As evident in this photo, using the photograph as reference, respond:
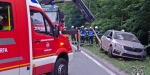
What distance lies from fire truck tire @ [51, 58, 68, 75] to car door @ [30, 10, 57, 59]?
0.54 meters

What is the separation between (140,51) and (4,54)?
31.6ft

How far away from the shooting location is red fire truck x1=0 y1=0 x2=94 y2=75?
5.53 m

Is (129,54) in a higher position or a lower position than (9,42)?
lower

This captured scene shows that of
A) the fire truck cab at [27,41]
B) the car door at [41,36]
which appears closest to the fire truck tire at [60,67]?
the fire truck cab at [27,41]

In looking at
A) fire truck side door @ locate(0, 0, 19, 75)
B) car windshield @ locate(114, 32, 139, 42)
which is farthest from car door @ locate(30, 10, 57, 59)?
car windshield @ locate(114, 32, 139, 42)

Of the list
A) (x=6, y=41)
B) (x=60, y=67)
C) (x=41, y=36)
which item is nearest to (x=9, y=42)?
(x=6, y=41)

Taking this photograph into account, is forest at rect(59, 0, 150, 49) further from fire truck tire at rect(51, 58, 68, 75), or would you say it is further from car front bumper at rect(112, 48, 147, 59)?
fire truck tire at rect(51, 58, 68, 75)

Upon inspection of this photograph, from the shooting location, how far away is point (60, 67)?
7.74 m

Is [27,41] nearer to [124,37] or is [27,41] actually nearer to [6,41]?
[6,41]

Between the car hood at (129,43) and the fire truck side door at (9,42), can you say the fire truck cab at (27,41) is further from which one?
the car hood at (129,43)

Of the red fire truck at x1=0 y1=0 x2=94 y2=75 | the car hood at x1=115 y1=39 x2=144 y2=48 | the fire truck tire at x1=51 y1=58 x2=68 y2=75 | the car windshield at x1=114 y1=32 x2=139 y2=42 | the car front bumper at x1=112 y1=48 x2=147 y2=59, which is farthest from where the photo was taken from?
the car windshield at x1=114 y1=32 x2=139 y2=42

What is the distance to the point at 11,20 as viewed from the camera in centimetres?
572

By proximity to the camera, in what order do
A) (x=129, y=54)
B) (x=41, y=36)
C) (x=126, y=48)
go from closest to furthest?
(x=41, y=36) < (x=129, y=54) < (x=126, y=48)

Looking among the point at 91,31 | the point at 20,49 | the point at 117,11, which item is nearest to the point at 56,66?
the point at 20,49
